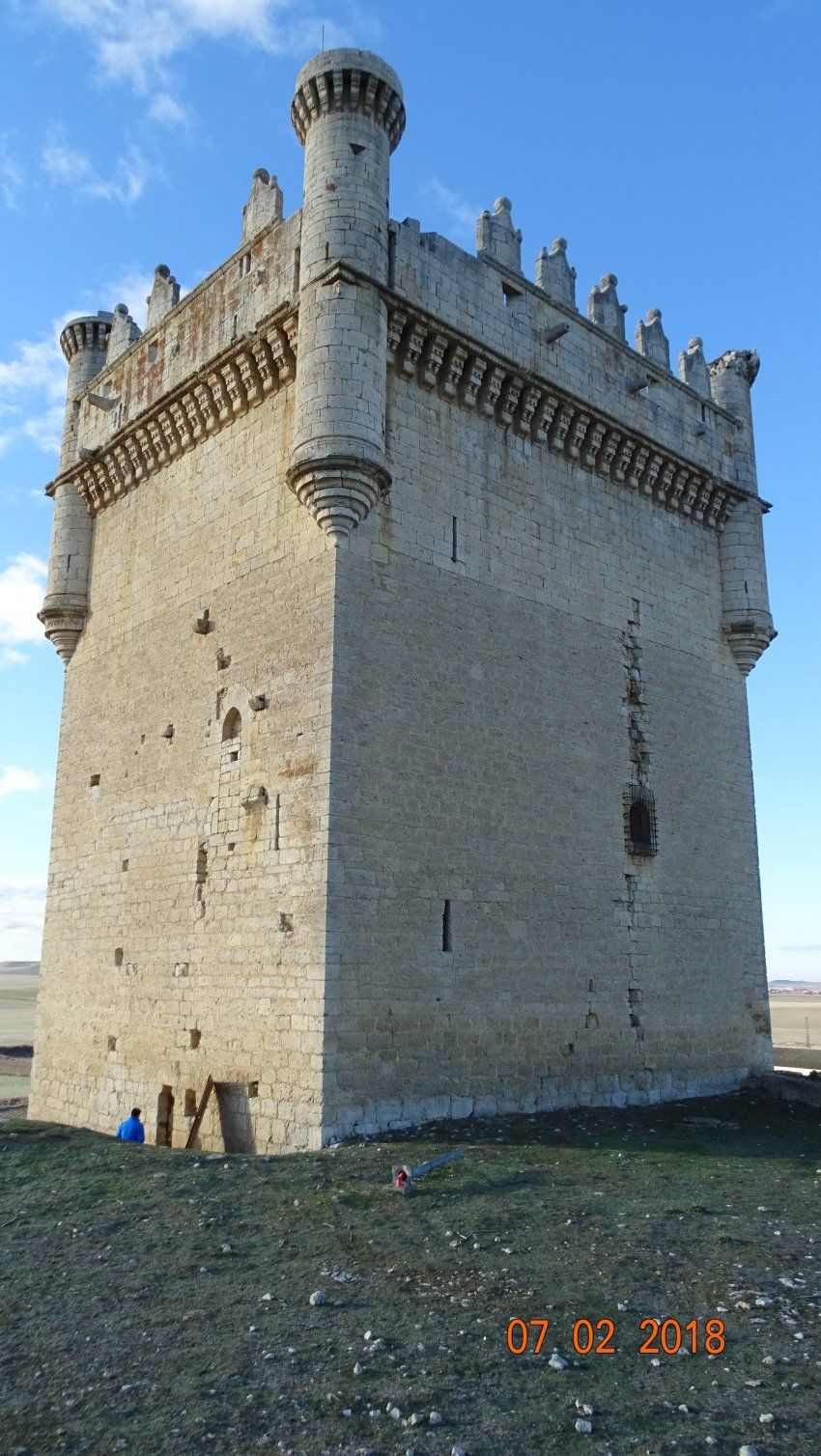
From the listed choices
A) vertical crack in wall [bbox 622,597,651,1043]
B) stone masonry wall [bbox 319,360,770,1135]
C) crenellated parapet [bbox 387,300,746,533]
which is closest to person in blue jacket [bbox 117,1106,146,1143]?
stone masonry wall [bbox 319,360,770,1135]

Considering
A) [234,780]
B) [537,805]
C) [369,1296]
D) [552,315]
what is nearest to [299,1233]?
[369,1296]

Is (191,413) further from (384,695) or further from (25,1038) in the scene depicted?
(25,1038)

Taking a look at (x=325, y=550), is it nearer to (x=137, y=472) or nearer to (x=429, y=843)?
(x=429, y=843)

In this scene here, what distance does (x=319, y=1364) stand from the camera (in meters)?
5.75

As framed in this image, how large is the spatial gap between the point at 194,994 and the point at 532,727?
17.4ft

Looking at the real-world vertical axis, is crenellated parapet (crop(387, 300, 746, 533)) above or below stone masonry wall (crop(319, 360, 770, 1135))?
above

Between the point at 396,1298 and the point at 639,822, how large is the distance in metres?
9.24

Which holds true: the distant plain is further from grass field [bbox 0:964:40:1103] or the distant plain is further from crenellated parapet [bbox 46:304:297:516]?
crenellated parapet [bbox 46:304:297:516]

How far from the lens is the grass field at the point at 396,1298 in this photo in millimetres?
5195

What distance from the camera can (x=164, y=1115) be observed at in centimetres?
1279
